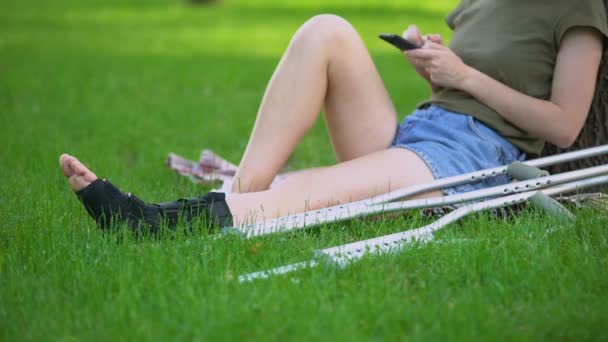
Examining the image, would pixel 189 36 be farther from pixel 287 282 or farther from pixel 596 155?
pixel 287 282

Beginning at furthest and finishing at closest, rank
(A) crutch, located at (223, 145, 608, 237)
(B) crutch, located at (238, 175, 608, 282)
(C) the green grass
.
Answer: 1. (A) crutch, located at (223, 145, 608, 237)
2. (B) crutch, located at (238, 175, 608, 282)
3. (C) the green grass

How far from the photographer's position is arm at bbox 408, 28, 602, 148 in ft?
11.4

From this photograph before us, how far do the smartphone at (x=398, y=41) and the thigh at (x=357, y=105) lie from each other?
0.10 metres

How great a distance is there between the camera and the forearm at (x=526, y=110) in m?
3.52

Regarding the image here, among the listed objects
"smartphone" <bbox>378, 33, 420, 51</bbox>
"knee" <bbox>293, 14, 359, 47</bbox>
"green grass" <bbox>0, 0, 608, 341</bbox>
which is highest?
"knee" <bbox>293, 14, 359, 47</bbox>

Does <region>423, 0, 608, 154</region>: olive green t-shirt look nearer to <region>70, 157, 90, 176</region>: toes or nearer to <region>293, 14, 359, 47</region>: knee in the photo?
<region>293, 14, 359, 47</region>: knee

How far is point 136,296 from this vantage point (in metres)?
2.52

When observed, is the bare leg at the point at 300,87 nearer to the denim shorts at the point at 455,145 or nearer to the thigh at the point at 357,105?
the thigh at the point at 357,105

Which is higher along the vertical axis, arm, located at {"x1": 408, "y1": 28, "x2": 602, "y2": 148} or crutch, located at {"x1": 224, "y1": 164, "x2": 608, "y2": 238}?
arm, located at {"x1": 408, "y1": 28, "x2": 602, "y2": 148}

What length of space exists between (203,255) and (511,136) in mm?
1533

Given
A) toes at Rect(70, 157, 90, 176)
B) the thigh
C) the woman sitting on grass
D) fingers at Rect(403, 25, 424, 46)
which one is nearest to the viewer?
toes at Rect(70, 157, 90, 176)

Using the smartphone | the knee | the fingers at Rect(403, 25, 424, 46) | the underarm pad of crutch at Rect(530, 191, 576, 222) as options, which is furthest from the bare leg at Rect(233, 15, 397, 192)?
the underarm pad of crutch at Rect(530, 191, 576, 222)

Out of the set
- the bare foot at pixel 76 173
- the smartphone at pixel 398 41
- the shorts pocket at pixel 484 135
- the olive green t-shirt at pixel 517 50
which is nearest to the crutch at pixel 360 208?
the shorts pocket at pixel 484 135

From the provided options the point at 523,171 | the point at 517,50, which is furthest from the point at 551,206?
the point at 517,50
